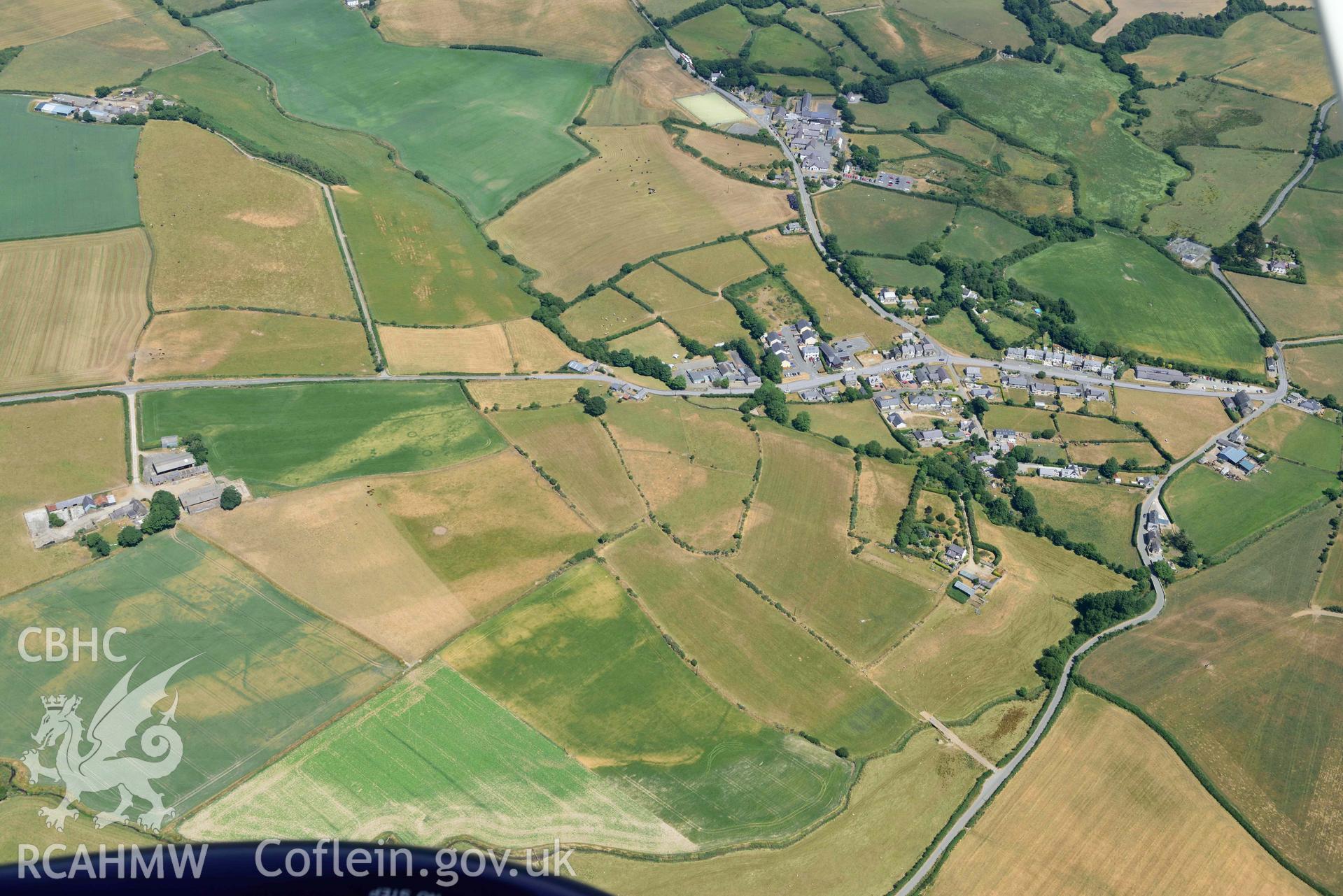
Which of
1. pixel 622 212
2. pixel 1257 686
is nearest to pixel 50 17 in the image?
pixel 622 212

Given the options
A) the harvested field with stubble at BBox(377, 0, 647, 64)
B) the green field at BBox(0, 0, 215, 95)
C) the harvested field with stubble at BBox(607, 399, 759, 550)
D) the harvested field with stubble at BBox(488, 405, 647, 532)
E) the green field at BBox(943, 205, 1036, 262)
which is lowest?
the harvested field with stubble at BBox(607, 399, 759, 550)

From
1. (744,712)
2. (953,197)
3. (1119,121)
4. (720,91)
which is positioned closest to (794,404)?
(744,712)

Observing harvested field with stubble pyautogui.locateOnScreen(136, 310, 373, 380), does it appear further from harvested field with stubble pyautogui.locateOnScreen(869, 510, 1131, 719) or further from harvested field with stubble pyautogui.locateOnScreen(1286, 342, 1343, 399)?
harvested field with stubble pyautogui.locateOnScreen(1286, 342, 1343, 399)

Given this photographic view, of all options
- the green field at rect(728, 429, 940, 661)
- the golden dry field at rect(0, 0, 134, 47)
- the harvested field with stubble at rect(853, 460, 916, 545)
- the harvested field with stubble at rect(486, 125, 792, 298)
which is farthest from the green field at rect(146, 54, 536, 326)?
the harvested field with stubble at rect(853, 460, 916, 545)

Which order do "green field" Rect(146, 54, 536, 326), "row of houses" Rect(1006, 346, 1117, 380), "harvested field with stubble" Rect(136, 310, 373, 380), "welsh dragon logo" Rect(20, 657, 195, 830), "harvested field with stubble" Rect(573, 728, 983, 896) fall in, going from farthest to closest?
"row of houses" Rect(1006, 346, 1117, 380) → "green field" Rect(146, 54, 536, 326) → "harvested field with stubble" Rect(136, 310, 373, 380) → "harvested field with stubble" Rect(573, 728, 983, 896) → "welsh dragon logo" Rect(20, 657, 195, 830)

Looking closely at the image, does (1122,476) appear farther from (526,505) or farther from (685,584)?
(526,505)

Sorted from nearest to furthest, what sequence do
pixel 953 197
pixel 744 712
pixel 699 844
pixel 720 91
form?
pixel 699 844, pixel 744 712, pixel 953 197, pixel 720 91

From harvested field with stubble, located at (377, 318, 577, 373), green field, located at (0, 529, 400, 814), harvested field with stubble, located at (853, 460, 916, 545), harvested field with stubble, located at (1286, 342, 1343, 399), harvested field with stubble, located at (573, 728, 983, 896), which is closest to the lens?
harvested field with stubble, located at (573, 728, 983, 896)

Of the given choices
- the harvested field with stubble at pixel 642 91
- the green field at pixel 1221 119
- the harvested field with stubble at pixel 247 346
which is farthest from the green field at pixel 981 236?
the harvested field with stubble at pixel 247 346
